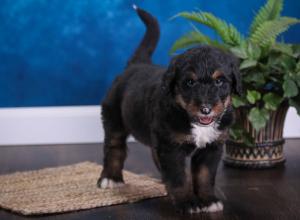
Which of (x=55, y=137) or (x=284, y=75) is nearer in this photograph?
(x=284, y=75)

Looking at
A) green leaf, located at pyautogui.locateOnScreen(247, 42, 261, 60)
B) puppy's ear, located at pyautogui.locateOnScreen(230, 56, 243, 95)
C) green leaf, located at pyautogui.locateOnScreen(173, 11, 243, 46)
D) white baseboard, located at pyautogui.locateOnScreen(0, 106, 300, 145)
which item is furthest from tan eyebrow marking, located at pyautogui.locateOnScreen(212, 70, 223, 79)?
white baseboard, located at pyautogui.locateOnScreen(0, 106, 300, 145)

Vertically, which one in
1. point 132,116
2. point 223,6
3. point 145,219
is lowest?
point 145,219

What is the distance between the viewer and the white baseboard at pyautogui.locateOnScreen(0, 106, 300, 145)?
4.52 metres

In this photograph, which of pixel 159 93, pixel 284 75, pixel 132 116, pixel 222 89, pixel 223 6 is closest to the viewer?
pixel 222 89

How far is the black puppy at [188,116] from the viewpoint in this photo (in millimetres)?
2408

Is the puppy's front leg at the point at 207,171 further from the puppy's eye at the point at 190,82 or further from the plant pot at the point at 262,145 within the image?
the plant pot at the point at 262,145

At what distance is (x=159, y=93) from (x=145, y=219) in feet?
1.73

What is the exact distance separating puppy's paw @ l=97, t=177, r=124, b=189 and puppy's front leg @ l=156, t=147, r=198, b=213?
0.54 m

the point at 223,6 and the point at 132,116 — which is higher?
the point at 223,6

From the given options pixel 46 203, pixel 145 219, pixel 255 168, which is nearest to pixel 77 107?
pixel 255 168

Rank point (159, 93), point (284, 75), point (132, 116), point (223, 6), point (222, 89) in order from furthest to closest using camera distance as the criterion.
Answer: point (223, 6), point (284, 75), point (132, 116), point (159, 93), point (222, 89)

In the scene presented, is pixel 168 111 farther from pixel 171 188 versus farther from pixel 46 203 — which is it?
pixel 46 203

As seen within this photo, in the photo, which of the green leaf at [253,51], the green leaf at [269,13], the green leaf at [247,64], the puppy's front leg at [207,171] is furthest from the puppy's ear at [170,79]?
the green leaf at [269,13]

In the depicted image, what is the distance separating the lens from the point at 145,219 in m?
2.53
